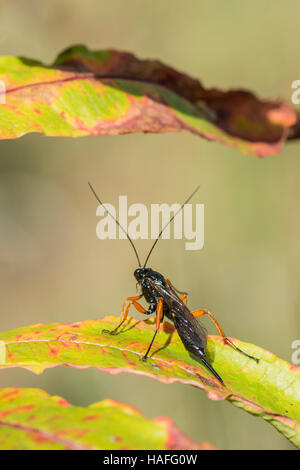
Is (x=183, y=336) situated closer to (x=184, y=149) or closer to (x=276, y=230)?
(x=276, y=230)

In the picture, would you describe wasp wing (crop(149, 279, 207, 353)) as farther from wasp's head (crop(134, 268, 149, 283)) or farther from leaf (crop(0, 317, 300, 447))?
leaf (crop(0, 317, 300, 447))

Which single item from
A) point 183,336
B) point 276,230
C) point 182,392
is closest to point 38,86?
point 183,336

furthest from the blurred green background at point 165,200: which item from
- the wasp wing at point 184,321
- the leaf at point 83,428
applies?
the leaf at point 83,428

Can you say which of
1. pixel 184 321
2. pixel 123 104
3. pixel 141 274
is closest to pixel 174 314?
pixel 184 321

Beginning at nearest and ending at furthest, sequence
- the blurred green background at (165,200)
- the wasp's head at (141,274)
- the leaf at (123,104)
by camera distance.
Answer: the leaf at (123,104)
the wasp's head at (141,274)
the blurred green background at (165,200)

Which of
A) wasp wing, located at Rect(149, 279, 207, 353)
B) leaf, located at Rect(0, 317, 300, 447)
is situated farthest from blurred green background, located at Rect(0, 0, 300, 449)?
leaf, located at Rect(0, 317, 300, 447)

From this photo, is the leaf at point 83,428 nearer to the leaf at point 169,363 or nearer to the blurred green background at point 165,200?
the leaf at point 169,363
